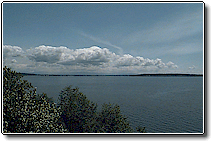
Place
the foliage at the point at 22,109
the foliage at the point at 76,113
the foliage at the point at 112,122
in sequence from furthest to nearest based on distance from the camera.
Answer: the foliage at the point at 112,122 < the foliage at the point at 76,113 < the foliage at the point at 22,109

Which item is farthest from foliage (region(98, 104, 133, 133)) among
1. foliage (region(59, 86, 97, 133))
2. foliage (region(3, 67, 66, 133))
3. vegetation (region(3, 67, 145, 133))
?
foliage (region(3, 67, 66, 133))

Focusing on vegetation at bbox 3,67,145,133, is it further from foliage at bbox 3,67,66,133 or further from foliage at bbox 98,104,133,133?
foliage at bbox 98,104,133,133

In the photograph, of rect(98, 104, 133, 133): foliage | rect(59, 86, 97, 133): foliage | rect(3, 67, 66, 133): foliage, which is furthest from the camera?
rect(98, 104, 133, 133): foliage

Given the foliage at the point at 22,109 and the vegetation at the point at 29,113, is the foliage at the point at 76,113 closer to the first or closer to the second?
the vegetation at the point at 29,113

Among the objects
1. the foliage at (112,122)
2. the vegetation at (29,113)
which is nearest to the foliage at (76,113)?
the vegetation at (29,113)

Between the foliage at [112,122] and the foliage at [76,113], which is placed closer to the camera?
the foliage at [76,113]

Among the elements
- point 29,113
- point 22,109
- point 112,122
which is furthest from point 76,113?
point 22,109

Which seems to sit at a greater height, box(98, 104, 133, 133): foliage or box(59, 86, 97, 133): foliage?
box(59, 86, 97, 133): foliage

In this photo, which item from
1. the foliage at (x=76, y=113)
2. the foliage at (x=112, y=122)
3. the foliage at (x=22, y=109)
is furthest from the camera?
the foliage at (x=112, y=122)

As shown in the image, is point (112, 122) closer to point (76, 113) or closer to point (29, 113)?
point (76, 113)

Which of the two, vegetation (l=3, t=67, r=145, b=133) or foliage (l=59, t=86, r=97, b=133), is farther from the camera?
foliage (l=59, t=86, r=97, b=133)
